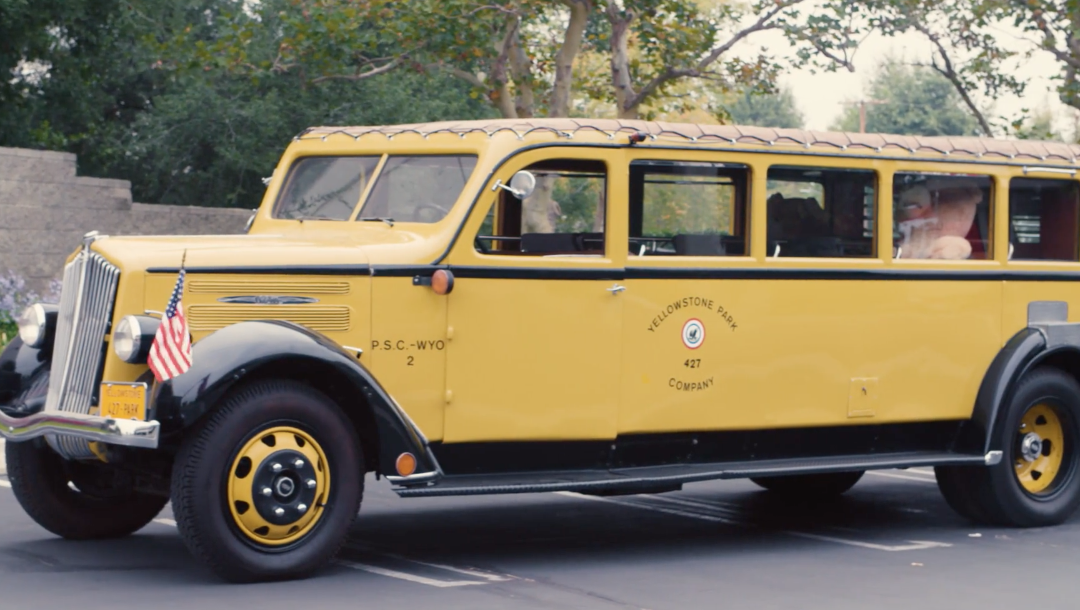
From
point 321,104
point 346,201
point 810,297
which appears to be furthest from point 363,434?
point 321,104

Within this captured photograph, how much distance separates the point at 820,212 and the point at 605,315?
1.70 metres

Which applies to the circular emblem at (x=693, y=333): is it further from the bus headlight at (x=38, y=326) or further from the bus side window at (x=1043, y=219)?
the bus headlight at (x=38, y=326)

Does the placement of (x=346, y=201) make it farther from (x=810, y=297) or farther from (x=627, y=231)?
(x=810, y=297)

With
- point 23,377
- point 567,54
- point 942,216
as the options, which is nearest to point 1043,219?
point 942,216

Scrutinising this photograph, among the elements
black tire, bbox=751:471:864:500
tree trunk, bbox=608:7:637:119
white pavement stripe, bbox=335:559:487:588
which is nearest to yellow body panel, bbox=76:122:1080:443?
white pavement stripe, bbox=335:559:487:588

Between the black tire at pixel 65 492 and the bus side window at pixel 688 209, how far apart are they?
9.99 feet

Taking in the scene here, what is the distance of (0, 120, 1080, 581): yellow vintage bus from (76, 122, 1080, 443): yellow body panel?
0.01 meters

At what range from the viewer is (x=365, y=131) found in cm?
904

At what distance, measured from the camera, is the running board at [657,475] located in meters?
7.80

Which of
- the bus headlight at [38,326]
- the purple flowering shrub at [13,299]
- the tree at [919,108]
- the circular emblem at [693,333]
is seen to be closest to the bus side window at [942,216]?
the circular emblem at [693,333]

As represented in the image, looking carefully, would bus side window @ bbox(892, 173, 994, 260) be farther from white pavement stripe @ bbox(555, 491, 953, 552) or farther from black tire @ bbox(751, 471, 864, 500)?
black tire @ bbox(751, 471, 864, 500)

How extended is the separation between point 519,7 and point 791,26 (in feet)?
12.5

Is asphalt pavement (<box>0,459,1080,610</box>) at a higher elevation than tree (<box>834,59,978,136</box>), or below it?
below

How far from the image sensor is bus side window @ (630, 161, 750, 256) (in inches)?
344
